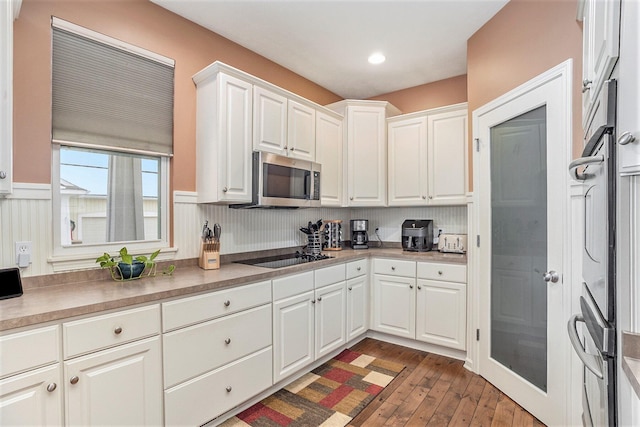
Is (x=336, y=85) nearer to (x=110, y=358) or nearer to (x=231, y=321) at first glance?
(x=231, y=321)

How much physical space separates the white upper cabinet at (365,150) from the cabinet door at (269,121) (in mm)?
972

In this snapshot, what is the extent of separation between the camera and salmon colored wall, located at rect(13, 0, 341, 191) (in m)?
1.79

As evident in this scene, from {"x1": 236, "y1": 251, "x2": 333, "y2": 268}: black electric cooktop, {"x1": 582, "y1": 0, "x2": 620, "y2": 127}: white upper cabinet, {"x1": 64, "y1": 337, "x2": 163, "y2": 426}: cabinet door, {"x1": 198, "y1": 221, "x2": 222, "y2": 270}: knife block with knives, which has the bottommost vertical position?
{"x1": 64, "y1": 337, "x2": 163, "y2": 426}: cabinet door

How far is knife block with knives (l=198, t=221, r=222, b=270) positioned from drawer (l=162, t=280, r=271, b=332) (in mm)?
430

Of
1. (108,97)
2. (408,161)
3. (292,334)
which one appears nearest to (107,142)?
(108,97)

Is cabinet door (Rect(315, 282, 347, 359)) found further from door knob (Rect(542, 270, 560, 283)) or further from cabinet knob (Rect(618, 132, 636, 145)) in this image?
cabinet knob (Rect(618, 132, 636, 145))

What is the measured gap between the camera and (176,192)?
2.46 m

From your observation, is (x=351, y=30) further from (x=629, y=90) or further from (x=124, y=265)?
(x=124, y=265)

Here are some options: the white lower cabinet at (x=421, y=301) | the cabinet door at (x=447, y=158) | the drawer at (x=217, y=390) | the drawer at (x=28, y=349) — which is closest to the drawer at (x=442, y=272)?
the white lower cabinet at (x=421, y=301)

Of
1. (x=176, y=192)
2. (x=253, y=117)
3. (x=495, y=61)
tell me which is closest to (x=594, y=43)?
(x=495, y=61)

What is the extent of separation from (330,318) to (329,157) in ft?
5.40

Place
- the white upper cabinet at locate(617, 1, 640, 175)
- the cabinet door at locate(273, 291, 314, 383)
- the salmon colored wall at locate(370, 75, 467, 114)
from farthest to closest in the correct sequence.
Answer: the salmon colored wall at locate(370, 75, 467, 114)
the cabinet door at locate(273, 291, 314, 383)
the white upper cabinet at locate(617, 1, 640, 175)

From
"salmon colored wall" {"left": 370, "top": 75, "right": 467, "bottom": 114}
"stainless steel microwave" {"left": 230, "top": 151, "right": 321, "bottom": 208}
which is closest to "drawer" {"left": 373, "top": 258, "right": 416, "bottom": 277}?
"stainless steel microwave" {"left": 230, "top": 151, "right": 321, "bottom": 208}

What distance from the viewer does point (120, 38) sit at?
7.12ft
